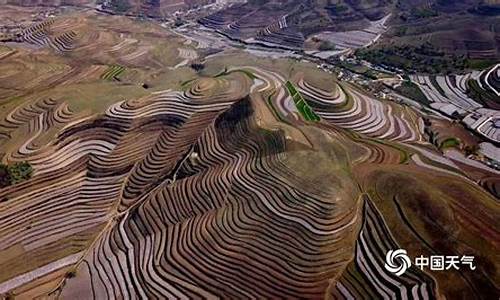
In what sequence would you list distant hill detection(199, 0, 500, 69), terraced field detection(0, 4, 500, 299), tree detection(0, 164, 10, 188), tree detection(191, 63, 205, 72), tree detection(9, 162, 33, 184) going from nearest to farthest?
terraced field detection(0, 4, 500, 299)
tree detection(0, 164, 10, 188)
tree detection(9, 162, 33, 184)
tree detection(191, 63, 205, 72)
distant hill detection(199, 0, 500, 69)

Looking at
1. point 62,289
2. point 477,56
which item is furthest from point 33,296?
point 477,56

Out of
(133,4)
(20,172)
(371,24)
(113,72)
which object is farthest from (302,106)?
(133,4)

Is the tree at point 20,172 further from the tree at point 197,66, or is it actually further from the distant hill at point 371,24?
the distant hill at point 371,24

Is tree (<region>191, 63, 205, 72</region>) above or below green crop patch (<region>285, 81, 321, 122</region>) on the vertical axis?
below

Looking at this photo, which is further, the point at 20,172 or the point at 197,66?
the point at 197,66

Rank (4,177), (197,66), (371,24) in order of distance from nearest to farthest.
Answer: (4,177)
(197,66)
(371,24)

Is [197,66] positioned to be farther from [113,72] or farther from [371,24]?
[371,24]

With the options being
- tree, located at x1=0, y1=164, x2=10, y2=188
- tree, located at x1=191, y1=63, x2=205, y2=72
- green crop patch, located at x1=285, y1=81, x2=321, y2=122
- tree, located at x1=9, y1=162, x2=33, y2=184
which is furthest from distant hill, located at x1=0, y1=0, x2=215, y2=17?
tree, located at x1=0, y1=164, x2=10, y2=188

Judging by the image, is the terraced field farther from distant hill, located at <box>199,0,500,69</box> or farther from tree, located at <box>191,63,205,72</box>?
distant hill, located at <box>199,0,500,69</box>
